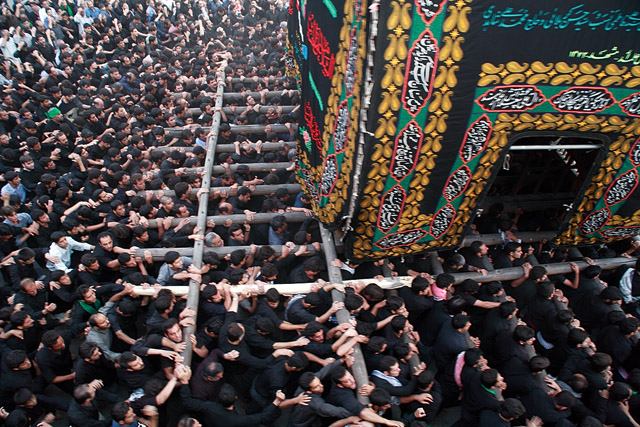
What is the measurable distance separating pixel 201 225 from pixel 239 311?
6.13 feet

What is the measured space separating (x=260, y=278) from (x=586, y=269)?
17.5 feet

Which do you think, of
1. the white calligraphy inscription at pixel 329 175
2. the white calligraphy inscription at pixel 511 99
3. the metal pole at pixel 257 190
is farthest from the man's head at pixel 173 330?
the white calligraphy inscription at pixel 511 99

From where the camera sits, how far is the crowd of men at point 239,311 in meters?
4.95

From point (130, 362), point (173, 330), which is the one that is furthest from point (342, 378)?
point (130, 362)

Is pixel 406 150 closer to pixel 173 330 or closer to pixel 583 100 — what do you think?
pixel 583 100

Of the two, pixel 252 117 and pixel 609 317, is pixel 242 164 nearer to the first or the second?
pixel 252 117

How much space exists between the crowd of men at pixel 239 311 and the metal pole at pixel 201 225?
94 mm

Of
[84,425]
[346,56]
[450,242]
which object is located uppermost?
[346,56]

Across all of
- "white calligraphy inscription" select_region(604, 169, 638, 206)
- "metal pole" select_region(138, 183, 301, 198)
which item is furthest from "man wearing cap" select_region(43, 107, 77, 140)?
"white calligraphy inscription" select_region(604, 169, 638, 206)

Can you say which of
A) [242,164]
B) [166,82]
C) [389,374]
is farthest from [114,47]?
[389,374]

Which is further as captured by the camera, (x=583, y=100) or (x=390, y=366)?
(x=583, y=100)

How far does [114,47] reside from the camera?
546 inches

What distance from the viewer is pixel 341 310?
575 centimetres

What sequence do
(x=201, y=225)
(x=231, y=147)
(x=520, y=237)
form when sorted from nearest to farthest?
(x=201, y=225) < (x=520, y=237) < (x=231, y=147)
